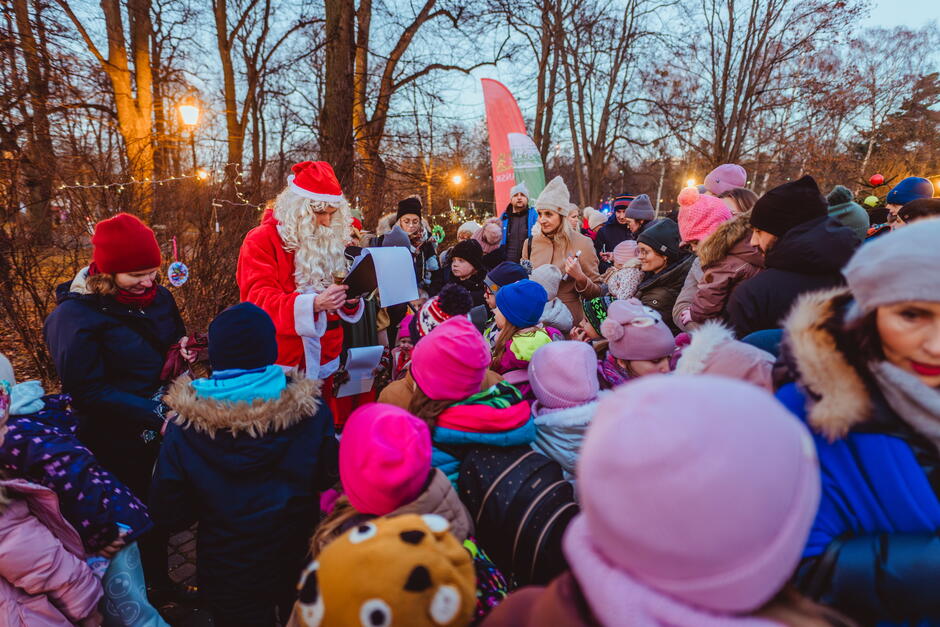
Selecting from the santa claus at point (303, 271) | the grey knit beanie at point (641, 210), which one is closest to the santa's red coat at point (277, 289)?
the santa claus at point (303, 271)

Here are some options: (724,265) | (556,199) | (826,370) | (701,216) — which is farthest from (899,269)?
(556,199)

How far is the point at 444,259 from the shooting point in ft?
19.5

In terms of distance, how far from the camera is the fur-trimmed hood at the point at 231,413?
5.66 feet

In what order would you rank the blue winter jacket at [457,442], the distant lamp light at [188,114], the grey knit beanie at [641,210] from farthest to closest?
the distant lamp light at [188,114], the grey knit beanie at [641,210], the blue winter jacket at [457,442]

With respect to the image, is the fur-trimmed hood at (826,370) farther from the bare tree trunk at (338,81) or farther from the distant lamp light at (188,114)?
the distant lamp light at (188,114)

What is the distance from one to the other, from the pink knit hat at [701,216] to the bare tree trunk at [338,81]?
5.09 meters

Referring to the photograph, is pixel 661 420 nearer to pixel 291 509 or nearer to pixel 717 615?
pixel 717 615

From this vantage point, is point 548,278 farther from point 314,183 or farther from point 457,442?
point 457,442

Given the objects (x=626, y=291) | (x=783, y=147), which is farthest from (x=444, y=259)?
(x=783, y=147)

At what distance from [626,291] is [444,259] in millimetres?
2868

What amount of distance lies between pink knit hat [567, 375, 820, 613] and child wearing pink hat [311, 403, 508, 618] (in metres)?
0.77

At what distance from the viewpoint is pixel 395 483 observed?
4.44 feet

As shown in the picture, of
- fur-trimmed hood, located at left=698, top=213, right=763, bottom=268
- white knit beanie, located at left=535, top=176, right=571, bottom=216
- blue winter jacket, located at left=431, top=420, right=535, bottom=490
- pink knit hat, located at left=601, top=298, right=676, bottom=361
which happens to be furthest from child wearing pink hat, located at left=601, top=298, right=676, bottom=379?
white knit beanie, located at left=535, top=176, right=571, bottom=216

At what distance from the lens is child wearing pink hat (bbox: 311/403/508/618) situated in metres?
1.37
